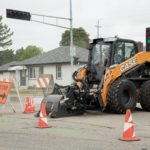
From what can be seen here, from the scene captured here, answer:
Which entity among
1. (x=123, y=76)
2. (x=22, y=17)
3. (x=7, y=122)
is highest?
(x=22, y=17)

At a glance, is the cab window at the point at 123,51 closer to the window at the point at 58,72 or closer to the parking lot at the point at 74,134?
the parking lot at the point at 74,134

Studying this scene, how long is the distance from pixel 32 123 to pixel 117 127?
2637 mm

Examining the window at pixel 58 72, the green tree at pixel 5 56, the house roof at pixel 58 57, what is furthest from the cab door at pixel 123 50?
the green tree at pixel 5 56

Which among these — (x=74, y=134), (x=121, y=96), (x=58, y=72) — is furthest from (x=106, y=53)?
(x=58, y=72)

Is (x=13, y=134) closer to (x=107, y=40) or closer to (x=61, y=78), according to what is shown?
(x=107, y=40)

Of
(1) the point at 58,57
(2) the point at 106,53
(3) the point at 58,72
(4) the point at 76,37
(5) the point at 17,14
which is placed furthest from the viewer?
(4) the point at 76,37

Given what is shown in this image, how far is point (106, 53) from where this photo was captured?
12984 millimetres

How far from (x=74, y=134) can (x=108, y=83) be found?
165 inches

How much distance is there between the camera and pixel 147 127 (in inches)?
365

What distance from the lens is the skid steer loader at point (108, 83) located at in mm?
11641

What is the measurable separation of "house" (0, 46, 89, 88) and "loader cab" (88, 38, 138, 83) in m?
21.7

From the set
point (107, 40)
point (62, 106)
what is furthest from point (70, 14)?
point (62, 106)

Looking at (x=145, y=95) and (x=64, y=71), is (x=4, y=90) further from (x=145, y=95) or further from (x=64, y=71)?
(x=64, y=71)

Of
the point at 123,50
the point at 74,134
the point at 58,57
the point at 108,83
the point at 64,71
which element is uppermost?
the point at 58,57
